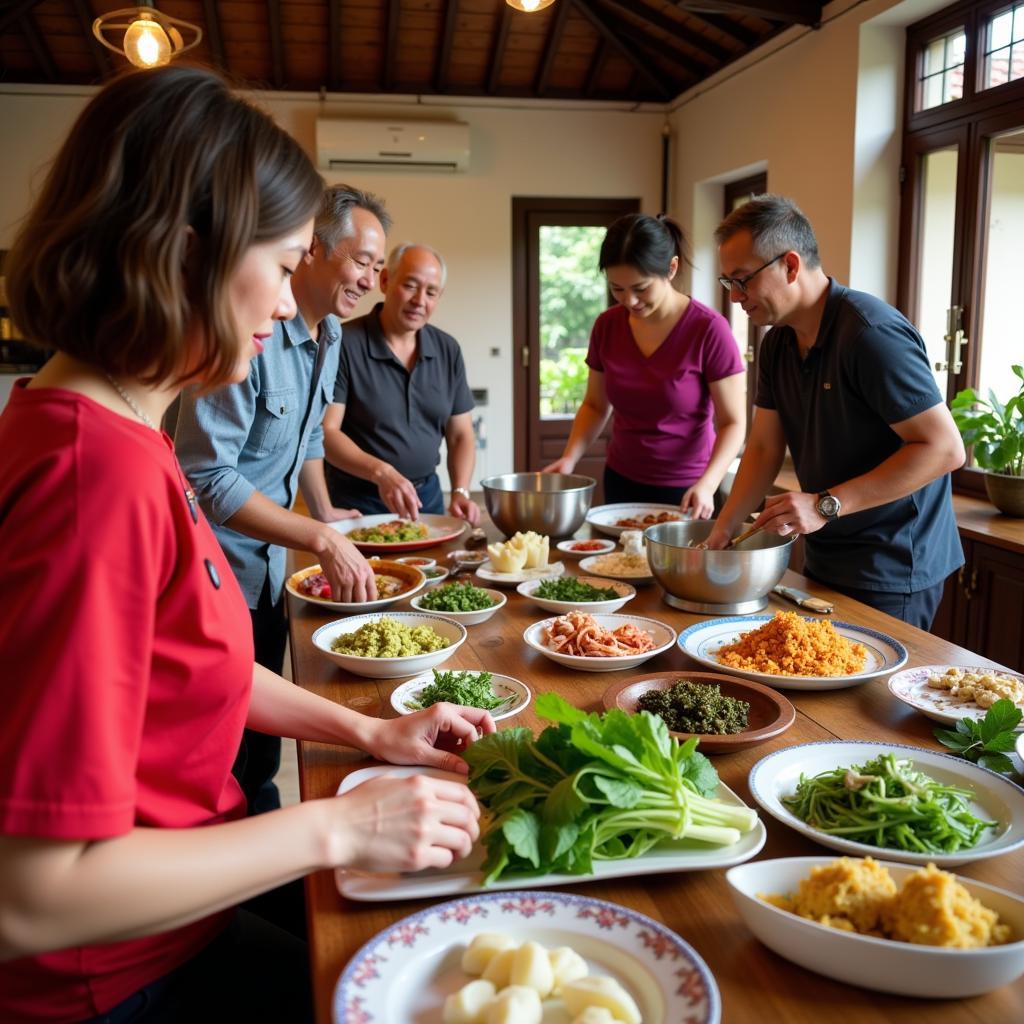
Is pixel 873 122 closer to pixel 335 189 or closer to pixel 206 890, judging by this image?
pixel 335 189

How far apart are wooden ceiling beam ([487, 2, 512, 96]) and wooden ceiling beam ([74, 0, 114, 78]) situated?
245 centimetres

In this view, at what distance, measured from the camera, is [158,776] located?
99 centimetres

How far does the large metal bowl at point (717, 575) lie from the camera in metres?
1.91

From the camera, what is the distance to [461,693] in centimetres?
144

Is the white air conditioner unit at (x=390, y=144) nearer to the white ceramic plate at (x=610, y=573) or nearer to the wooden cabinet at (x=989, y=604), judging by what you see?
the wooden cabinet at (x=989, y=604)

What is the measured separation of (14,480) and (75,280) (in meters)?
0.19

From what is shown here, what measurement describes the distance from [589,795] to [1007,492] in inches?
126

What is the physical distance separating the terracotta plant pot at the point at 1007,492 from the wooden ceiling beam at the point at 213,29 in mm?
4853

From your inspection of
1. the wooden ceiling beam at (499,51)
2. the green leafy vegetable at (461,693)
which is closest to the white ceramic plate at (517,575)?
the green leafy vegetable at (461,693)

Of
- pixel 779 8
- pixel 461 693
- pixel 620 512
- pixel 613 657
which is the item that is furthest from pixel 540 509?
pixel 779 8

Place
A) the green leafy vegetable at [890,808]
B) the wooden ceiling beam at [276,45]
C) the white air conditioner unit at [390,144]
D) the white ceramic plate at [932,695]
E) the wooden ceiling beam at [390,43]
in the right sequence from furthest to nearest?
the white air conditioner unit at [390,144], the wooden ceiling beam at [390,43], the wooden ceiling beam at [276,45], the white ceramic plate at [932,695], the green leafy vegetable at [890,808]

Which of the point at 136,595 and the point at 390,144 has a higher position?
the point at 390,144

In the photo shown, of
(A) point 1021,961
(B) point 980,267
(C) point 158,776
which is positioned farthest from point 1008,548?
(C) point 158,776

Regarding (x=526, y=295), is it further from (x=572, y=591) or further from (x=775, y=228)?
(x=572, y=591)
